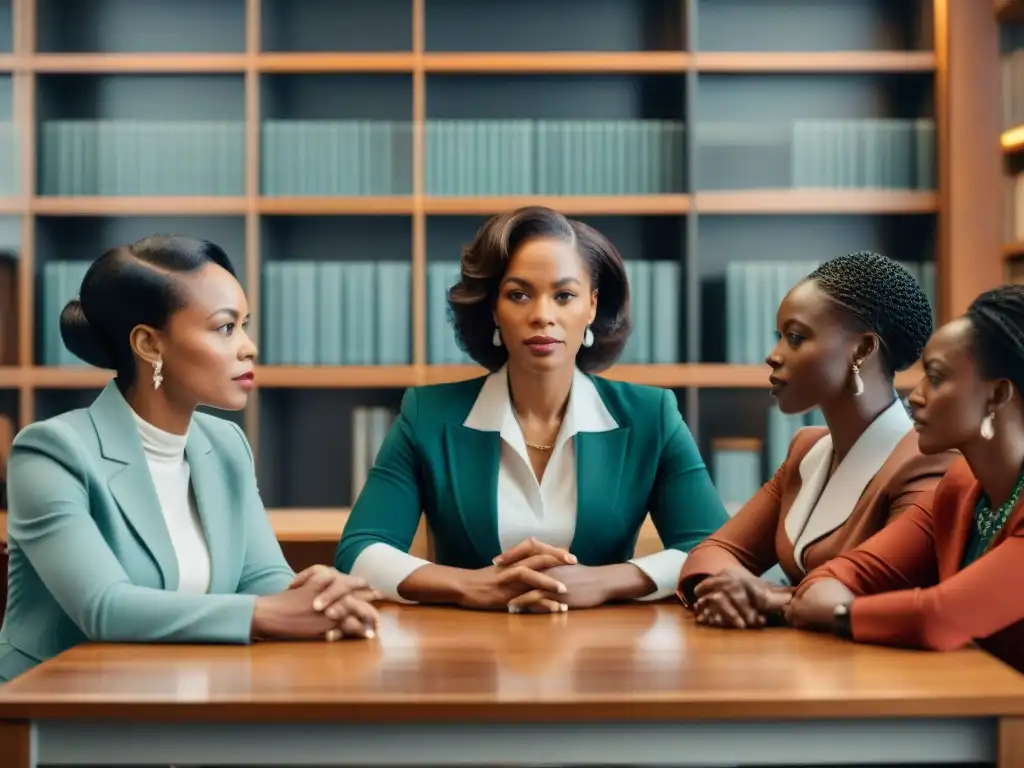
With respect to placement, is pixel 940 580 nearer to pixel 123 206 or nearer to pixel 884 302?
pixel 884 302

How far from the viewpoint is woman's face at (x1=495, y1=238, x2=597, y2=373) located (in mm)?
2197

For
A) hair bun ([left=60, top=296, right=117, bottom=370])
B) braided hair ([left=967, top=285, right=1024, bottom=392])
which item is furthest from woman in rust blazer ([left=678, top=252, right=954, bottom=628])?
hair bun ([left=60, top=296, right=117, bottom=370])

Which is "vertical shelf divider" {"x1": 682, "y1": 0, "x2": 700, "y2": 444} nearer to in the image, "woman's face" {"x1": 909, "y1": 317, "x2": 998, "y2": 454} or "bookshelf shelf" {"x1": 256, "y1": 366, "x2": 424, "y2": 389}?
"bookshelf shelf" {"x1": 256, "y1": 366, "x2": 424, "y2": 389}

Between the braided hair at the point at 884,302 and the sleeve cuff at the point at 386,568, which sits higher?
the braided hair at the point at 884,302

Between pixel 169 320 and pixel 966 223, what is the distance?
3223 mm

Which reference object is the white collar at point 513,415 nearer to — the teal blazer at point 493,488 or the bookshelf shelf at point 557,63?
the teal blazer at point 493,488

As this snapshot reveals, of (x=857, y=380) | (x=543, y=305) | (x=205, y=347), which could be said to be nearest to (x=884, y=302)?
(x=857, y=380)

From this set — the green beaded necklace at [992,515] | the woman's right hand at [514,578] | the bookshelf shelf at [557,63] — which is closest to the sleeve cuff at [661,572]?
the woman's right hand at [514,578]

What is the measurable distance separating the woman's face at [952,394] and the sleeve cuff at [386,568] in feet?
2.70

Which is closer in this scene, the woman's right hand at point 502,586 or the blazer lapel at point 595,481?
the woman's right hand at point 502,586

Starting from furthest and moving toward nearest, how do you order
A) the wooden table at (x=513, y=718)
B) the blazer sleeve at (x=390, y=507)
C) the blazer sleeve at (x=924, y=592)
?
1. the blazer sleeve at (x=390, y=507)
2. the blazer sleeve at (x=924, y=592)
3. the wooden table at (x=513, y=718)

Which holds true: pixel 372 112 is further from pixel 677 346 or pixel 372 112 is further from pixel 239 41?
pixel 677 346

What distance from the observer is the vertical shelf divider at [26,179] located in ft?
14.4

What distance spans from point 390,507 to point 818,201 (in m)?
2.64
